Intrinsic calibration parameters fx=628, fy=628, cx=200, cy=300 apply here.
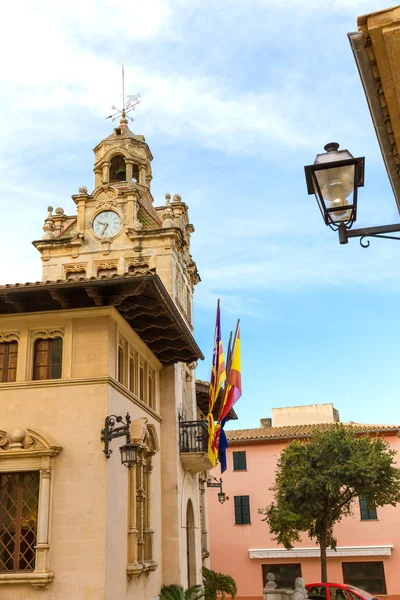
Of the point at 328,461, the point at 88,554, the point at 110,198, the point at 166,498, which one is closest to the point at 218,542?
the point at 328,461

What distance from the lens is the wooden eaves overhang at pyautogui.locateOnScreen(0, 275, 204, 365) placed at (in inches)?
525

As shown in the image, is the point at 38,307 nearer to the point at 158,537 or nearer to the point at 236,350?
the point at 236,350

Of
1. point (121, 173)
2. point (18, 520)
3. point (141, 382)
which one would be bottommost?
point (18, 520)

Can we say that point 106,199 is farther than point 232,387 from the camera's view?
Yes

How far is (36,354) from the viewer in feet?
47.2

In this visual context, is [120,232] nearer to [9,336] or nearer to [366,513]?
[9,336]

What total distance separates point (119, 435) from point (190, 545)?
8970 millimetres

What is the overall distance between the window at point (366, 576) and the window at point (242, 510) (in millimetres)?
6132

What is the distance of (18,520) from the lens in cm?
1305

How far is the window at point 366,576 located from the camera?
112 ft

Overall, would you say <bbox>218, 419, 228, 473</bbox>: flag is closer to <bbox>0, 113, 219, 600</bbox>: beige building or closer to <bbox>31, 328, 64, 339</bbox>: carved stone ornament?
<bbox>0, 113, 219, 600</bbox>: beige building

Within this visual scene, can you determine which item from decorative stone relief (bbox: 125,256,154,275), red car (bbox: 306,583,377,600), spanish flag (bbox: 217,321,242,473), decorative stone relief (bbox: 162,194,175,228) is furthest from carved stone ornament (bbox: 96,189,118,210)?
red car (bbox: 306,583,377,600)

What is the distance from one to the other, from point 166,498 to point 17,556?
6143 millimetres

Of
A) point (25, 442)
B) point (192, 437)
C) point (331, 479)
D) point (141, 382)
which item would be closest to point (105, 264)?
point (141, 382)
